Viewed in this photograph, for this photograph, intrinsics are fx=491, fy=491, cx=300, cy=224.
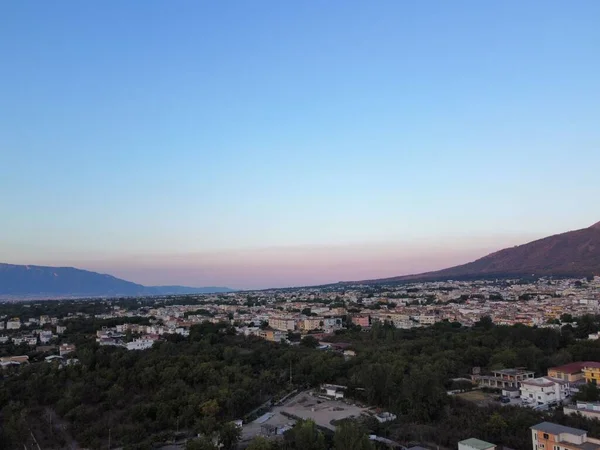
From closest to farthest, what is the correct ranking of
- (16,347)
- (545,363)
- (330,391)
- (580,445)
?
(580,445), (330,391), (545,363), (16,347)

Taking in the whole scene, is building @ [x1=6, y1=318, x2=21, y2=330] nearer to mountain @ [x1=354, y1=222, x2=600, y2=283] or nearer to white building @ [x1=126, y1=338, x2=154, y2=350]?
white building @ [x1=126, y1=338, x2=154, y2=350]

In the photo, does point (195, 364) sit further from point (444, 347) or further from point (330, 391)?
point (444, 347)

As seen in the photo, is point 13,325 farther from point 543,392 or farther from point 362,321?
point 543,392

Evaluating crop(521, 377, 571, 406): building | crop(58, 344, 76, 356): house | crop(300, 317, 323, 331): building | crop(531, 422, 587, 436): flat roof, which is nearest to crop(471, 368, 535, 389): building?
crop(521, 377, 571, 406): building

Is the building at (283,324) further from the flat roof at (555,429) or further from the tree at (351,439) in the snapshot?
the flat roof at (555,429)

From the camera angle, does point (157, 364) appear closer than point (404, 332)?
Yes

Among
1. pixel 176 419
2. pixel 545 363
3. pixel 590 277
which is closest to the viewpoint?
pixel 176 419

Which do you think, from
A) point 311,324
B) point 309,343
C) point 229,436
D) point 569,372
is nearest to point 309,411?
point 229,436

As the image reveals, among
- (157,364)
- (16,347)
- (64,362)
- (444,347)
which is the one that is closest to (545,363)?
(444,347)
